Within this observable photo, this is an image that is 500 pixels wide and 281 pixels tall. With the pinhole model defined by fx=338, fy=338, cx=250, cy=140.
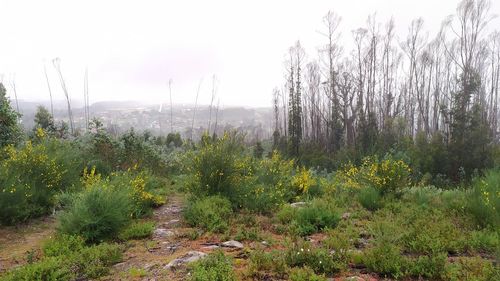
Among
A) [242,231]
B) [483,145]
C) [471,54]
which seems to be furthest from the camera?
[471,54]

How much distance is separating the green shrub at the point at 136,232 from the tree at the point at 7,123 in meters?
4.81

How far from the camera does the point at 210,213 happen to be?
5270mm

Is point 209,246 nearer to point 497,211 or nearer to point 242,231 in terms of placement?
point 242,231

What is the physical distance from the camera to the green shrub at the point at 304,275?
2957mm

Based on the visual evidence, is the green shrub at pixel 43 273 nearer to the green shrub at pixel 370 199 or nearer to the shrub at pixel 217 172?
the shrub at pixel 217 172

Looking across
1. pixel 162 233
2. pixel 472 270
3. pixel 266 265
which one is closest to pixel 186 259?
pixel 266 265

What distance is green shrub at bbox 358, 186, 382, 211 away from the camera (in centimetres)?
627

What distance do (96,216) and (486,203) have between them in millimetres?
5235

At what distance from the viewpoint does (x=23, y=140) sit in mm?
9156

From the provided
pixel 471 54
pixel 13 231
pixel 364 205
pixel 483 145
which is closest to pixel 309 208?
pixel 364 205

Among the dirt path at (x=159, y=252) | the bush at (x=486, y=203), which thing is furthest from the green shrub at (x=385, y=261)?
the dirt path at (x=159, y=252)

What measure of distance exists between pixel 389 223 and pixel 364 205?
1.56 metres

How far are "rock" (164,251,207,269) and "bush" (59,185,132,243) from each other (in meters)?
1.43

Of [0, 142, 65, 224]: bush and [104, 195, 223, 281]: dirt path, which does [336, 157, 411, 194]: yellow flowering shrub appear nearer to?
[104, 195, 223, 281]: dirt path
